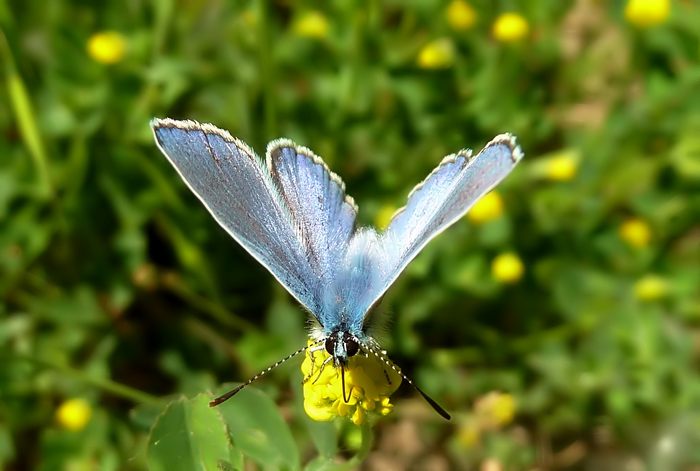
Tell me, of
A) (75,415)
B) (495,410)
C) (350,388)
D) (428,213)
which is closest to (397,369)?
(350,388)

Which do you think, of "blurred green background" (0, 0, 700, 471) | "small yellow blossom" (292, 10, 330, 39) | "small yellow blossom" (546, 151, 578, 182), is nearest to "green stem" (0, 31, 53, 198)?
"blurred green background" (0, 0, 700, 471)

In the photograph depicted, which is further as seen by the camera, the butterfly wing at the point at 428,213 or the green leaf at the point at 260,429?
the green leaf at the point at 260,429

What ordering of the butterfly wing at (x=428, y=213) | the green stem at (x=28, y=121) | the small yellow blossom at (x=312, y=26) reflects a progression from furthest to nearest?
1. the small yellow blossom at (x=312, y=26)
2. the green stem at (x=28, y=121)
3. the butterfly wing at (x=428, y=213)

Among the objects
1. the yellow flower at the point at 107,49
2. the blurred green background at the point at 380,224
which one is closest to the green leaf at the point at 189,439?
the blurred green background at the point at 380,224

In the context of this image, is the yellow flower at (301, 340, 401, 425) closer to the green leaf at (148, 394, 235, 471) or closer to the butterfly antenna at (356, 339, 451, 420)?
the butterfly antenna at (356, 339, 451, 420)

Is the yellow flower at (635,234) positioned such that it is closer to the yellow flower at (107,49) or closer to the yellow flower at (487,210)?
the yellow flower at (487,210)

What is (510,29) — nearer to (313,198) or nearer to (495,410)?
(495,410)
